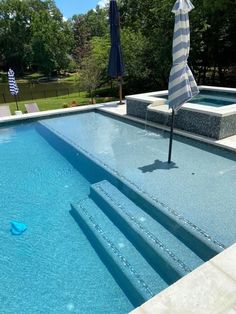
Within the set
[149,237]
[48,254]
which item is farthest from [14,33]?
[149,237]

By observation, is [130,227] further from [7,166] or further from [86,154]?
[7,166]

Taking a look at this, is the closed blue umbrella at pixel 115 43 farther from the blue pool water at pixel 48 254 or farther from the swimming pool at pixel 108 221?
the blue pool water at pixel 48 254

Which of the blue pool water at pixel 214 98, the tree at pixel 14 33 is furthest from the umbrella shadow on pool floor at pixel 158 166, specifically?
the tree at pixel 14 33

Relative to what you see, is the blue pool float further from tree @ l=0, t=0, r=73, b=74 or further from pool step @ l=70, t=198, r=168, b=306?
tree @ l=0, t=0, r=73, b=74

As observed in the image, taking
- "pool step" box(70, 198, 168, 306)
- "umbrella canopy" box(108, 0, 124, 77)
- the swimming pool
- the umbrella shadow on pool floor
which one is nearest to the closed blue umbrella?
"umbrella canopy" box(108, 0, 124, 77)

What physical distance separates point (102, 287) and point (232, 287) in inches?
60.5

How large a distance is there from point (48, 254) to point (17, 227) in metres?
0.90

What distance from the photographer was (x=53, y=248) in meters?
4.03

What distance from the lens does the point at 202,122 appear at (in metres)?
7.04

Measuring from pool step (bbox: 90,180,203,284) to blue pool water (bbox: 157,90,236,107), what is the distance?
568cm

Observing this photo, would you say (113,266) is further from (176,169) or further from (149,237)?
(176,169)

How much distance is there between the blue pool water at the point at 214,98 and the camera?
9.16 meters

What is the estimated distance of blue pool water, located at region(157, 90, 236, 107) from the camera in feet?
30.1

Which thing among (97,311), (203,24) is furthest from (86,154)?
(203,24)
